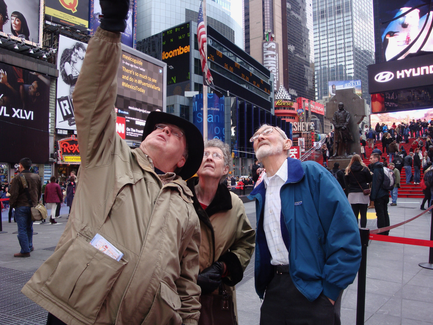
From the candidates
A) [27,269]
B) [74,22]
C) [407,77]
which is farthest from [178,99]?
[27,269]

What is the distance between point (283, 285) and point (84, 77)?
1.78 metres

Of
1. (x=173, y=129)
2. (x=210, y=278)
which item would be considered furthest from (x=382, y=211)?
(x=173, y=129)

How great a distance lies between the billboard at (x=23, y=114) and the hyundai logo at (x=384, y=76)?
38.5 m

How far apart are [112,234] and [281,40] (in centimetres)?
15300

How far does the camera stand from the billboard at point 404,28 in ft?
126

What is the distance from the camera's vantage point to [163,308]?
54.4 inches

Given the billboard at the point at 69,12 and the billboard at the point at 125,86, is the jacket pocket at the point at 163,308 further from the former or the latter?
the billboard at the point at 69,12

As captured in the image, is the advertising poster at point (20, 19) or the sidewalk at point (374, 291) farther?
the advertising poster at point (20, 19)

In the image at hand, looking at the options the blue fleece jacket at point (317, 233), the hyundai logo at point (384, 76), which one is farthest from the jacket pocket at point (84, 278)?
the hyundai logo at point (384, 76)

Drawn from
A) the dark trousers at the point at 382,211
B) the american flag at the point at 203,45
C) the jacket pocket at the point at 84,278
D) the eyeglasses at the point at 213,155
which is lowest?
the dark trousers at the point at 382,211

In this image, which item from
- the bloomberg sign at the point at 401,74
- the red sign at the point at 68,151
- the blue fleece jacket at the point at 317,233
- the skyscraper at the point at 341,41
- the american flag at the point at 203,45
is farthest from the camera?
the skyscraper at the point at 341,41

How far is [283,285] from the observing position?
2135 millimetres

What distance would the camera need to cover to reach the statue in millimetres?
17922

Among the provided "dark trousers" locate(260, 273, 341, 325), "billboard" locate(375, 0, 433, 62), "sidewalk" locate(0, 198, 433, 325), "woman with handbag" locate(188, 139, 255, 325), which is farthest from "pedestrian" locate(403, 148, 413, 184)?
"billboard" locate(375, 0, 433, 62)
